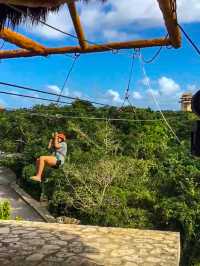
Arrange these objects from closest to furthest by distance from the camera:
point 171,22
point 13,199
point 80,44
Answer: point 171,22 < point 80,44 < point 13,199

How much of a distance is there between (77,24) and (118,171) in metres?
11.4

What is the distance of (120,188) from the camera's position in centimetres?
1609

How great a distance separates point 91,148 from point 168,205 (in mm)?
6222

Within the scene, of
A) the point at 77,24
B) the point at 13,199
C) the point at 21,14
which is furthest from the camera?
the point at 13,199

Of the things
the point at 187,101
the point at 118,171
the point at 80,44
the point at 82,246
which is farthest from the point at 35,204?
the point at 80,44

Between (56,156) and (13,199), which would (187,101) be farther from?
(13,199)

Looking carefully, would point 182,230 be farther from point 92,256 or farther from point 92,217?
point 92,256

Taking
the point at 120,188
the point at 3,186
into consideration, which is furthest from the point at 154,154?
the point at 3,186

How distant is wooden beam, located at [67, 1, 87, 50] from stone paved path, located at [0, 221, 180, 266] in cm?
312

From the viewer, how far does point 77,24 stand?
5.46 meters

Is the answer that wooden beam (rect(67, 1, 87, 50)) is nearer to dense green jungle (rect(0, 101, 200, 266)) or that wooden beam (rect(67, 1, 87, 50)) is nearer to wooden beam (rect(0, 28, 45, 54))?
wooden beam (rect(0, 28, 45, 54))

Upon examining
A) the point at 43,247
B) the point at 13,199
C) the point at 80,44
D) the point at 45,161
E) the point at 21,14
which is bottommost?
the point at 43,247

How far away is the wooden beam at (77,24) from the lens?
4937 mm

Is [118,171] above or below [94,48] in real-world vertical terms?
below
